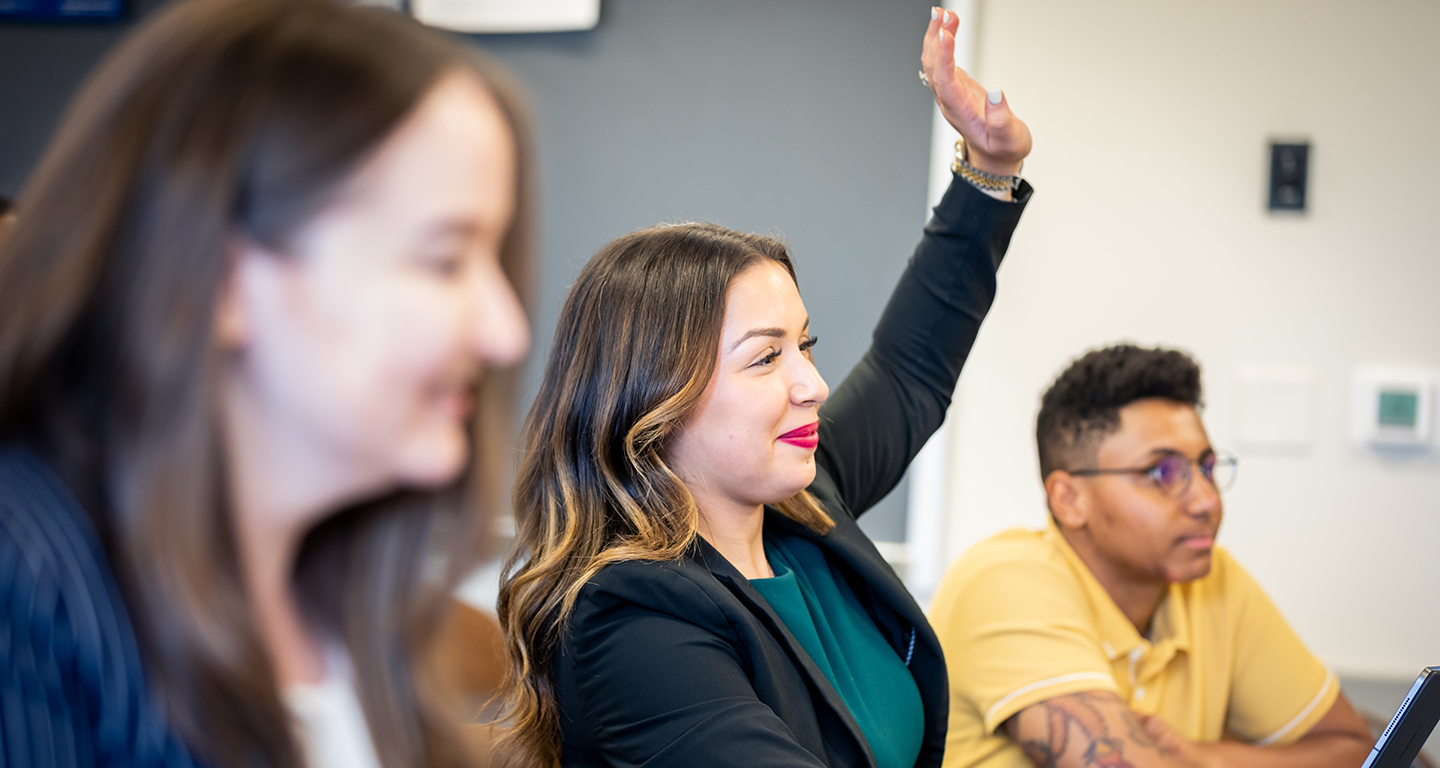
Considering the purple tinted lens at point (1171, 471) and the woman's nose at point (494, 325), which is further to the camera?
the purple tinted lens at point (1171, 471)

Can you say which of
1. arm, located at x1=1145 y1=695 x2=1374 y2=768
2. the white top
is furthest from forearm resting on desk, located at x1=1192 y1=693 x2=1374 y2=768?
the white top

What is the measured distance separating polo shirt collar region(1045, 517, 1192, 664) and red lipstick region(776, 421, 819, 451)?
56cm

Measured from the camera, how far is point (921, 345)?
1.50m

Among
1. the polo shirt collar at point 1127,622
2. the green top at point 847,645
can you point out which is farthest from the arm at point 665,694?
the polo shirt collar at point 1127,622

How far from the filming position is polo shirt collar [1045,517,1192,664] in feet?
4.96

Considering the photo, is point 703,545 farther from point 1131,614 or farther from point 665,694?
point 1131,614

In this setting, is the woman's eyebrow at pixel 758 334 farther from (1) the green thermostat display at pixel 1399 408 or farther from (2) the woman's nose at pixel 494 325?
(1) the green thermostat display at pixel 1399 408

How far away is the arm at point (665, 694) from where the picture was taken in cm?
99

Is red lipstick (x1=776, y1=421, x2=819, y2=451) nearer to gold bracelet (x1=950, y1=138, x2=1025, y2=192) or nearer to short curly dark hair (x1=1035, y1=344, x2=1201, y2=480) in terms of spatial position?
gold bracelet (x1=950, y1=138, x2=1025, y2=192)

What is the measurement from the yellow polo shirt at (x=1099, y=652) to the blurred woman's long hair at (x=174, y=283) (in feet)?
3.58

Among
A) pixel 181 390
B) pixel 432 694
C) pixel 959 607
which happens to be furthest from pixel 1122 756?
pixel 181 390

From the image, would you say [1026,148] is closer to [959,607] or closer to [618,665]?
[959,607]

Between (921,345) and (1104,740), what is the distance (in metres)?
0.57

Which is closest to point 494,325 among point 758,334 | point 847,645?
point 758,334
